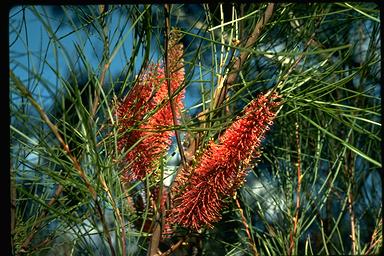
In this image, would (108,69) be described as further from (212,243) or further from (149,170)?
(212,243)

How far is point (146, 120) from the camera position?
41cm

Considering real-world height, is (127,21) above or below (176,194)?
above

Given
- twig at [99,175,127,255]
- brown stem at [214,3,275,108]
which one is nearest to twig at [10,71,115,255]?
twig at [99,175,127,255]

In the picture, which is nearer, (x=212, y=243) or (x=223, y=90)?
(x=223, y=90)

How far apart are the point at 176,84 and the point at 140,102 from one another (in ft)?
0.10

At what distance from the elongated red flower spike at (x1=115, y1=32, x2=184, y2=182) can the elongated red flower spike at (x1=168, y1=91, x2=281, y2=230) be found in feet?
0.08

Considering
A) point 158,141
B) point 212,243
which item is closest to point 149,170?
point 158,141

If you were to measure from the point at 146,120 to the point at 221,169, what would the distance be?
6cm

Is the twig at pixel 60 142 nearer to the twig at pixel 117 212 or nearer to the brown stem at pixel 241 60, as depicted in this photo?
the twig at pixel 117 212

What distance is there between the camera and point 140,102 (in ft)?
1.37

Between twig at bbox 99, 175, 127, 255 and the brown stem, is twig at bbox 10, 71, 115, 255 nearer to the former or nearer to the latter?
twig at bbox 99, 175, 127, 255

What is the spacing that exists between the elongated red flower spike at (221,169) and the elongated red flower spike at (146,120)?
0.08 ft

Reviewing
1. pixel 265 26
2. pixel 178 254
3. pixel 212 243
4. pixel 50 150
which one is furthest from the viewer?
pixel 212 243

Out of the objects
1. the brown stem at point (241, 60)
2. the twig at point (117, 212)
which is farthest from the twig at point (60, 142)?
the brown stem at point (241, 60)
